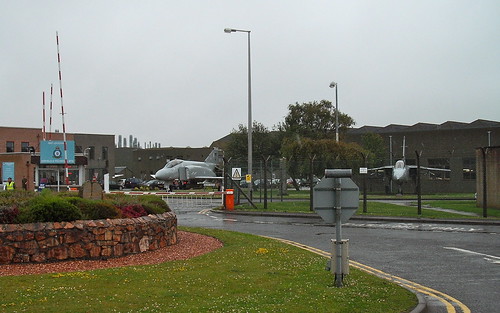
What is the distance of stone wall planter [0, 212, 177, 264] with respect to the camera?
12008 millimetres

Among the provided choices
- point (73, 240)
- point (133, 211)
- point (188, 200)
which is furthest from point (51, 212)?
point (188, 200)

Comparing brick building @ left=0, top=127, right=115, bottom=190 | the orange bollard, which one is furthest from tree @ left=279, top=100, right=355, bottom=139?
the orange bollard

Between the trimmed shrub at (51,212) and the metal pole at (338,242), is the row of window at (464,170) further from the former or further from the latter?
the metal pole at (338,242)

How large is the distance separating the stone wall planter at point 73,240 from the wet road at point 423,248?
4.97 metres

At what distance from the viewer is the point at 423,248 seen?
614 inches

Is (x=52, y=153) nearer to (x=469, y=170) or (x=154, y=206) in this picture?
(x=154, y=206)

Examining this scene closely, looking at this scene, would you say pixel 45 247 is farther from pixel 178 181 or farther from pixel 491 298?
pixel 178 181

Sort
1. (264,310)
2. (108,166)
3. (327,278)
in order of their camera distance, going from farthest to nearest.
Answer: (108,166)
(327,278)
(264,310)

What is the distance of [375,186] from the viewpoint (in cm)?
6706

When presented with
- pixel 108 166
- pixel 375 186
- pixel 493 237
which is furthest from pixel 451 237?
pixel 108 166

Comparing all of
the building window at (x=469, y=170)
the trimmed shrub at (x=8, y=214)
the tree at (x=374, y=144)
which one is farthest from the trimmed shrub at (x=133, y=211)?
the tree at (x=374, y=144)

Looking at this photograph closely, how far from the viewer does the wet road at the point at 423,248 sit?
34.4 ft

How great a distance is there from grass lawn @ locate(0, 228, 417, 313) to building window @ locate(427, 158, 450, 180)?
180ft

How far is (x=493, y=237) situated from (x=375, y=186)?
4905 centimetres
